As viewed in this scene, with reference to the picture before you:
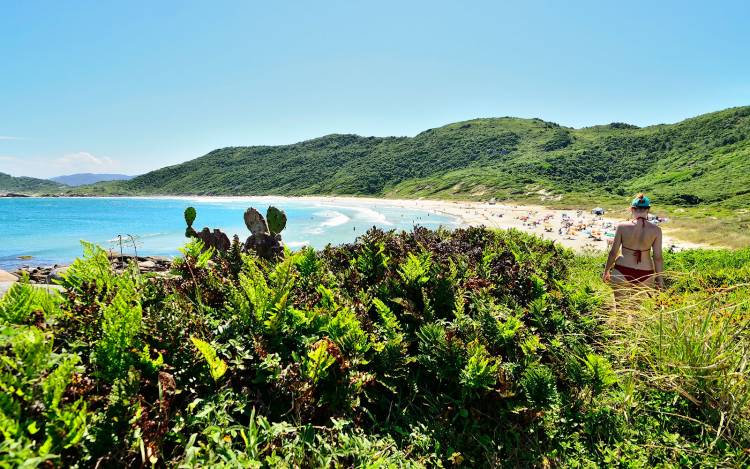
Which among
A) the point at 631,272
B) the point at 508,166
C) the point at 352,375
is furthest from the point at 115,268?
the point at 508,166

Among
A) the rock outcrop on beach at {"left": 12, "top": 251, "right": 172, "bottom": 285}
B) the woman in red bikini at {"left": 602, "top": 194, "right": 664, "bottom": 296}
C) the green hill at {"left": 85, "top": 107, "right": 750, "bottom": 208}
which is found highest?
the green hill at {"left": 85, "top": 107, "right": 750, "bottom": 208}

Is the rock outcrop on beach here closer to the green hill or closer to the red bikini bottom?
the red bikini bottom

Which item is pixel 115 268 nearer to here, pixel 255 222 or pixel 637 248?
pixel 255 222

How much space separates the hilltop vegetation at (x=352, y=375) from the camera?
184 centimetres

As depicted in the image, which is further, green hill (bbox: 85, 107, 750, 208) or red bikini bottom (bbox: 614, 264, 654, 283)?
green hill (bbox: 85, 107, 750, 208)

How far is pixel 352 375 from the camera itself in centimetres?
267

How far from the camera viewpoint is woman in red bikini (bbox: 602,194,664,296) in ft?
19.7

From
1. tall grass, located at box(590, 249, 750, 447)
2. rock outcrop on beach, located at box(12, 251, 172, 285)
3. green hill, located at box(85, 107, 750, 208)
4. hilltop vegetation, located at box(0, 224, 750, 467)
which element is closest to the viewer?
hilltop vegetation, located at box(0, 224, 750, 467)

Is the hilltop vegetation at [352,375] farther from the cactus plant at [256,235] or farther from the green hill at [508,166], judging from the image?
the green hill at [508,166]

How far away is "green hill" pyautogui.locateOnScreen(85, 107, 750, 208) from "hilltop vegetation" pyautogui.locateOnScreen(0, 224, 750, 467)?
159 feet

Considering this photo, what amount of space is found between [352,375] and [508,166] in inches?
4010

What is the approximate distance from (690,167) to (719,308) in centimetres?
8346

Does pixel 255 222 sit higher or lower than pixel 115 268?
higher

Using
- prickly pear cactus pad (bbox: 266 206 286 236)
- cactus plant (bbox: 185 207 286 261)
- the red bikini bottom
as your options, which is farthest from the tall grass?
prickly pear cactus pad (bbox: 266 206 286 236)
